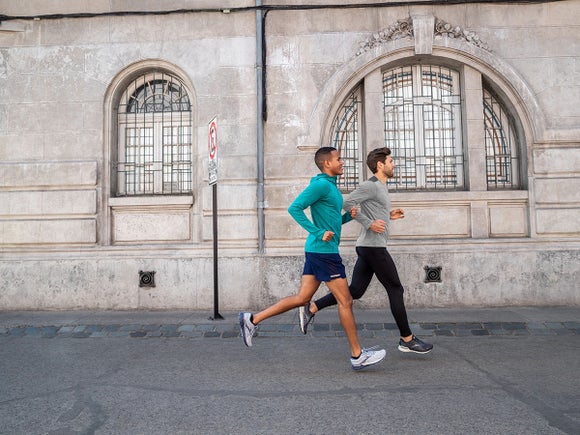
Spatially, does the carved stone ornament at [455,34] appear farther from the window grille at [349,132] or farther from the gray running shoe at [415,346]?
the gray running shoe at [415,346]

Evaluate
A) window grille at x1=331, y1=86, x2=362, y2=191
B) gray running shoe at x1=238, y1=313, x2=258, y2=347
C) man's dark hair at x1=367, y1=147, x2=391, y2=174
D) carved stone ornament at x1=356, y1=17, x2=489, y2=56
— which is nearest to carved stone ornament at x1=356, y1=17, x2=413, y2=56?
carved stone ornament at x1=356, y1=17, x2=489, y2=56

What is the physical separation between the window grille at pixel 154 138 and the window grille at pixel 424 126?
372 centimetres

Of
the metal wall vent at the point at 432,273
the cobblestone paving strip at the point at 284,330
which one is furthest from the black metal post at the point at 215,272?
the metal wall vent at the point at 432,273

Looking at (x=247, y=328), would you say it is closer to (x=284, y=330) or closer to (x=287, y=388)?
(x=287, y=388)

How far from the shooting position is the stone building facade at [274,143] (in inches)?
300

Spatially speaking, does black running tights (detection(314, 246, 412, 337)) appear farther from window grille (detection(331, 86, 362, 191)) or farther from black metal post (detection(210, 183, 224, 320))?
window grille (detection(331, 86, 362, 191))

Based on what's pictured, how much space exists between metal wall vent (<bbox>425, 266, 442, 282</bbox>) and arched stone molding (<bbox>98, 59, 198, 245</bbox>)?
4.52 m

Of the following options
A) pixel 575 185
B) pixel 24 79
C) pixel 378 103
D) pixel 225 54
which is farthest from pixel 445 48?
pixel 24 79

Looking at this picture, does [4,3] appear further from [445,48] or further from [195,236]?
[445,48]

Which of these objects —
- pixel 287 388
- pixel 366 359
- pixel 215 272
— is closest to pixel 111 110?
pixel 215 272

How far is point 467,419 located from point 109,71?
7.75 metres

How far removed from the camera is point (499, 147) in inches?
324

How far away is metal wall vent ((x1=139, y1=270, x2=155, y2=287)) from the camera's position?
7691mm

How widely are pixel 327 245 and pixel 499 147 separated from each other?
5424 millimetres
